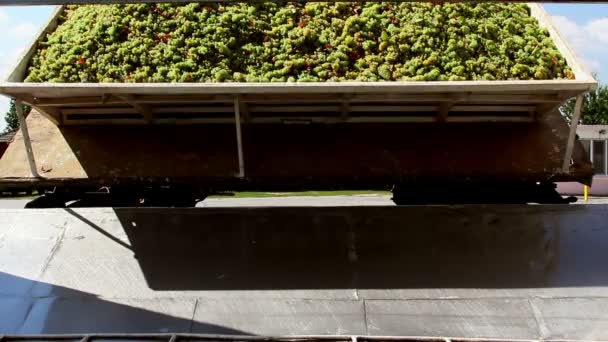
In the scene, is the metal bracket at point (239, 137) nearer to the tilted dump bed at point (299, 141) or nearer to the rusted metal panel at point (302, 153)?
the tilted dump bed at point (299, 141)

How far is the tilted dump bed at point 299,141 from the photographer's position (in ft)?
15.8

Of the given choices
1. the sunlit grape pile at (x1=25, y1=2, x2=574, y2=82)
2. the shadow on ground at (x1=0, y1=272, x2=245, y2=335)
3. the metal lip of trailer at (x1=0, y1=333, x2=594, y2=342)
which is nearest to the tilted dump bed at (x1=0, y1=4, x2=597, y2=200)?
the sunlit grape pile at (x1=25, y1=2, x2=574, y2=82)

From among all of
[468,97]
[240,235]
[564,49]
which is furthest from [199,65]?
[564,49]

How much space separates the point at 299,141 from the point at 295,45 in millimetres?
824

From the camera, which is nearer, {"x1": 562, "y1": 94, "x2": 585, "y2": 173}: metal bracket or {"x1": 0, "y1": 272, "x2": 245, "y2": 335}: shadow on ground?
{"x1": 0, "y1": 272, "x2": 245, "y2": 335}: shadow on ground

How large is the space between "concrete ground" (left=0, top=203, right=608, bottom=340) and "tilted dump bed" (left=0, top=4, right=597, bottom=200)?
1.69 feet

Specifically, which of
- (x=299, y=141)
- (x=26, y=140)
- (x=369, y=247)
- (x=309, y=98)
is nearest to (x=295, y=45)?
(x=309, y=98)

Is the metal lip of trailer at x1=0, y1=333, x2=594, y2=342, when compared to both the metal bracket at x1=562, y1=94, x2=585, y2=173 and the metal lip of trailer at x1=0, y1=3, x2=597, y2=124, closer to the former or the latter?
the metal bracket at x1=562, y1=94, x2=585, y2=173

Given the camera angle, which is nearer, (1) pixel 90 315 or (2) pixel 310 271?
(1) pixel 90 315

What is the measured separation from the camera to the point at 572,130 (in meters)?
4.58

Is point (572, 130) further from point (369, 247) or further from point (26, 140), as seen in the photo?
point (26, 140)

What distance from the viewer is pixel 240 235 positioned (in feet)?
16.8

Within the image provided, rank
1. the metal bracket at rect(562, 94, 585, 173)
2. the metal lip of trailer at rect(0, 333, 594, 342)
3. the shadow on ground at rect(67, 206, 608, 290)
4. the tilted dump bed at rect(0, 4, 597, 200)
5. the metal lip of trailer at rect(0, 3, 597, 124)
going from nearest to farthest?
the metal lip of trailer at rect(0, 333, 594, 342) < the metal lip of trailer at rect(0, 3, 597, 124) < the metal bracket at rect(562, 94, 585, 173) < the shadow on ground at rect(67, 206, 608, 290) < the tilted dump bed at rect(0, 4, 597, 200)

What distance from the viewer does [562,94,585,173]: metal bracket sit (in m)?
4.38
